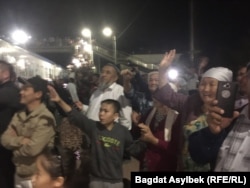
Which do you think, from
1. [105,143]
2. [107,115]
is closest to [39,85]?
[107,115]

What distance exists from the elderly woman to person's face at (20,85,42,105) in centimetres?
149

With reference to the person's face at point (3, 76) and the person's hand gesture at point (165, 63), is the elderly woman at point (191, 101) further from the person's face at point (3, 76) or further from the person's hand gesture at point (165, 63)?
the person's face at point (3, 76)

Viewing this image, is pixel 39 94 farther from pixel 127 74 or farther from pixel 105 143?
pixel 127 74

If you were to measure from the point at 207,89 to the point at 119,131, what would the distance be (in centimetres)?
143

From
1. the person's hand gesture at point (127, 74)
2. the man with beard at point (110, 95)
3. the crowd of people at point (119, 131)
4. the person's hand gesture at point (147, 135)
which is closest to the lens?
the crowd of people at point (119, 131)

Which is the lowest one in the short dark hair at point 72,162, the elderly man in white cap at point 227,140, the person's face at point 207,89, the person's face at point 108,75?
the short dark hair at point 72,162

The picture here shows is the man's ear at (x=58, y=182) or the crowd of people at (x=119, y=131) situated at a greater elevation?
the crowd of people at (x=119, y=131)

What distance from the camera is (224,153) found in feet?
6.94

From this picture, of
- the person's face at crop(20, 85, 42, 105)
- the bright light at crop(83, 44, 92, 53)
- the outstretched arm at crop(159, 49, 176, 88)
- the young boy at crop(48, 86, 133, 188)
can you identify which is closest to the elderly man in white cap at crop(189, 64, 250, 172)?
the outstretched arm at crop(159, 49, 176, 88)

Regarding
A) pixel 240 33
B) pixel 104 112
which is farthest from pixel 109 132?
pixel 240 33

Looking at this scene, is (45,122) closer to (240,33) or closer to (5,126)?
(5,126)

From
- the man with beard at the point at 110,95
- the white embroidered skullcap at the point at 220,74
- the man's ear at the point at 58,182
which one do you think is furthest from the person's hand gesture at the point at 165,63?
the man with beard at the point at 110,95

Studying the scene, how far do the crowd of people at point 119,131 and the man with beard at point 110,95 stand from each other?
0.01m

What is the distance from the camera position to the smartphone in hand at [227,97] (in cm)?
229
